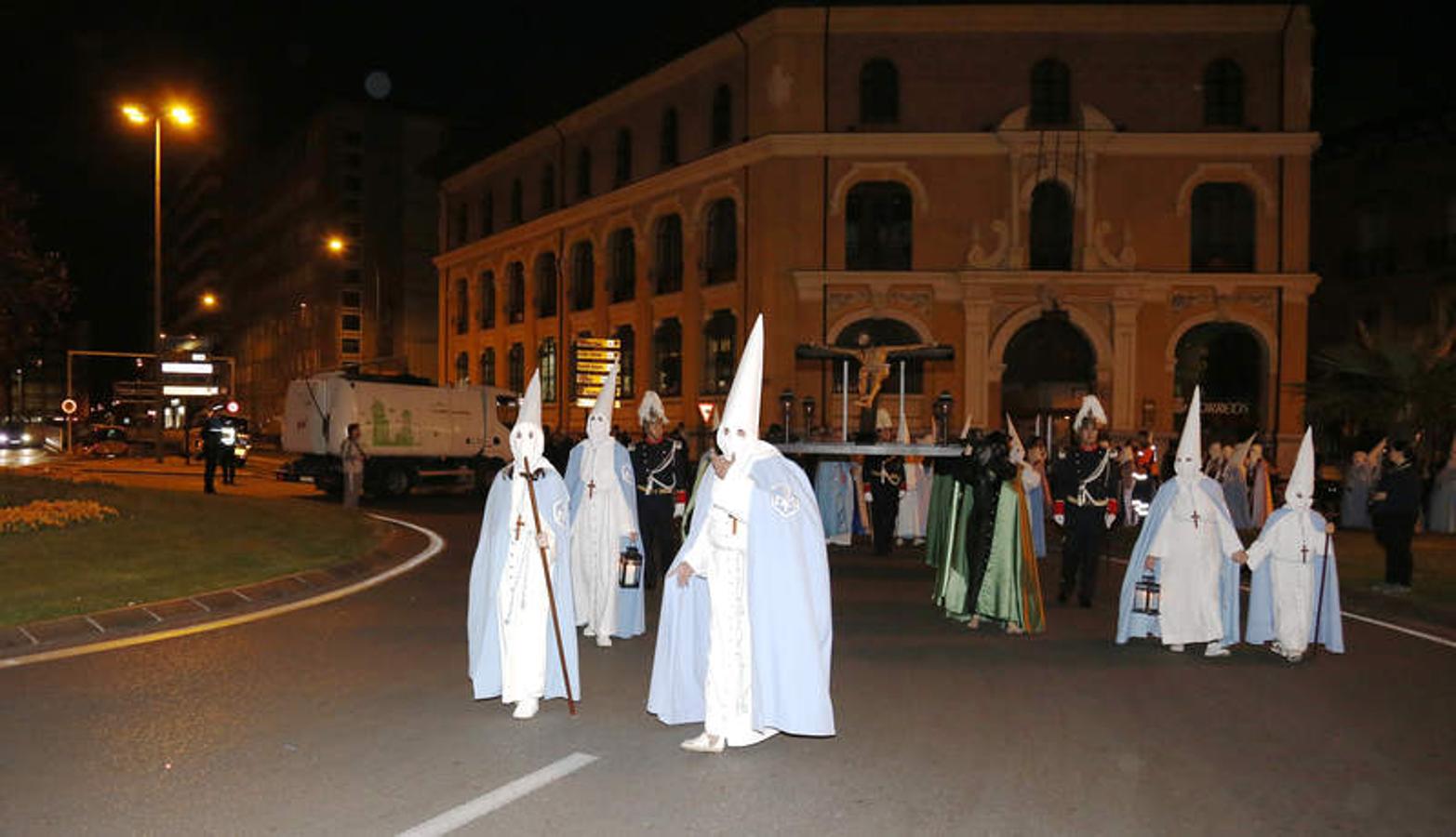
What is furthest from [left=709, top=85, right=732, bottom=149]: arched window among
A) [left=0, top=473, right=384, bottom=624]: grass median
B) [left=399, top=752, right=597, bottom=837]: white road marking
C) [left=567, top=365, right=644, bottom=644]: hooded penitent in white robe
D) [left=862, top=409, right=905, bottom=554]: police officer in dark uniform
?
[left=399, top=752, right=597, bottom=837]: white road marking

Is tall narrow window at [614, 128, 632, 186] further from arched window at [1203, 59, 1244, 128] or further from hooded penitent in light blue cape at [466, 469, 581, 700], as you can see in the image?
hooded penitent in light blue cape at [466, 469, 581, 700]

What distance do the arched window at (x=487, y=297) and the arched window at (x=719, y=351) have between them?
16.1 metres

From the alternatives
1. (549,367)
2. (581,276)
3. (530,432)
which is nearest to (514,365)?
(549,367)

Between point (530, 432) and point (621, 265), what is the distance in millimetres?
34248

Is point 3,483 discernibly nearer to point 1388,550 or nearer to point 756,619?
point 756,619

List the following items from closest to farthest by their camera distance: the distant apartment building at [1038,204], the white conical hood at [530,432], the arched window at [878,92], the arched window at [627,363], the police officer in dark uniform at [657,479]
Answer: the white conical hood at [530,432] → the police officer in dark uniform at [657,479] → the distant apartment building at [1038,204] → the arched window at [878,92] → the arched window at [627,363]

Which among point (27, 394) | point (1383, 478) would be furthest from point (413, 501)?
point (27, 394)

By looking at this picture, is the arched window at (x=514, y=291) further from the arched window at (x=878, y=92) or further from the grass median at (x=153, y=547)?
the grass median at (x=153, y=547)

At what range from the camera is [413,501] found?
82.7 feet

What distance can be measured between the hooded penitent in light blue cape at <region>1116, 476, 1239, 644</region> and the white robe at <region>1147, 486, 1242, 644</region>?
0.05 metres

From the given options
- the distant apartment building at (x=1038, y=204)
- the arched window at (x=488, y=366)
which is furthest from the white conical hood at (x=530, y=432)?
the arched window at (x=488, y=366)

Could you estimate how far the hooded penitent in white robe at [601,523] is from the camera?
30.8ft

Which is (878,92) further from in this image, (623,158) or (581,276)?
(581,276)

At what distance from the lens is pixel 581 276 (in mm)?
42812
